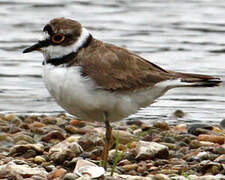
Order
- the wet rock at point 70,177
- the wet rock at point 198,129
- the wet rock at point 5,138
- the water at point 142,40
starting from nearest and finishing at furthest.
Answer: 1. the wet rock at point 70,177
2. the wet rock at point 5,138
3. the wet rock at point 198,129
4. the water at point 142,40

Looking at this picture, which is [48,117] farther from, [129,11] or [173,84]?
[129,11]

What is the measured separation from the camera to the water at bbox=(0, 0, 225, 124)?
373 inches

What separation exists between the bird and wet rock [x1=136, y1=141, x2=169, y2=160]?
1.23 feet

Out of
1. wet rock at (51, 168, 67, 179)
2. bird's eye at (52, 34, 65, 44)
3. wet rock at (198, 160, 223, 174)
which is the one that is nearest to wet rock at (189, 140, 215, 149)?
wet rock at (198, 160, 223, 174)

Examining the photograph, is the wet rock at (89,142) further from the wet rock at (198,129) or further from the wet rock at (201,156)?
the wet rock at (198,129)

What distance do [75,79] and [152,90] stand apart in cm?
80

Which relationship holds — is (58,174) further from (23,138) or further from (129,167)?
(23,138)

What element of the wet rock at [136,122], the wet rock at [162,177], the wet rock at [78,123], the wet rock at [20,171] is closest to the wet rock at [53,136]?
the wet rock at [78,123]

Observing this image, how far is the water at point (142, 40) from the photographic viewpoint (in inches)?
373

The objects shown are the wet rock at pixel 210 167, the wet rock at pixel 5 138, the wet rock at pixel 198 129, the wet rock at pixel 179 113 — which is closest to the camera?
the wet rock at pixel 210 167

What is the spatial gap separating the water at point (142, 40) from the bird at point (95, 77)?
7.89ft

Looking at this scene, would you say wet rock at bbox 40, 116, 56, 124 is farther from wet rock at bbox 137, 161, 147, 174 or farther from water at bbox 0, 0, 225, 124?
wet rock at bbox 137, 161, 147, 174

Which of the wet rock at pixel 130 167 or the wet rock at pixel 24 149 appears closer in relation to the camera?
the wet rock at pixel 130 167

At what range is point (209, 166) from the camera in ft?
20.2
